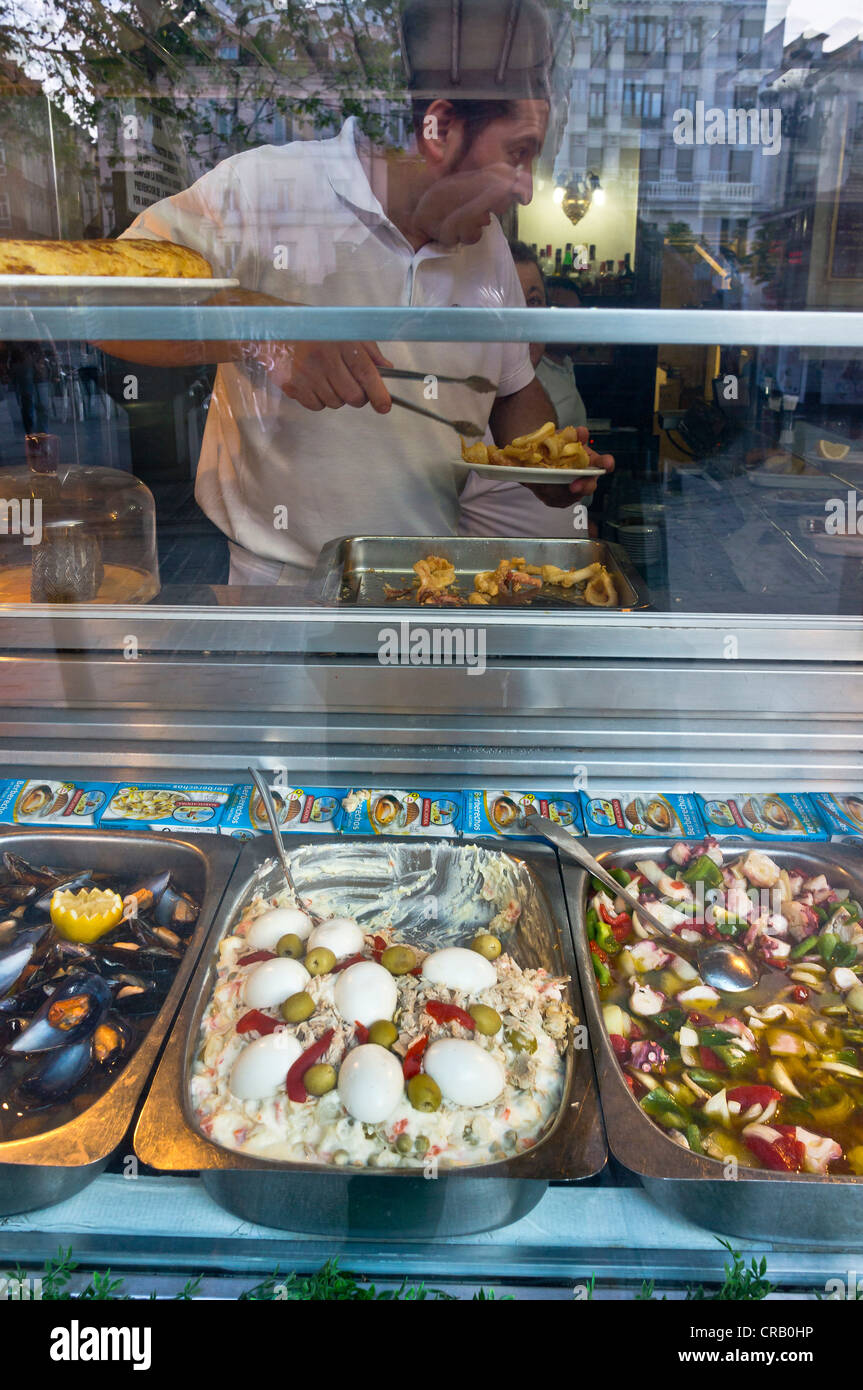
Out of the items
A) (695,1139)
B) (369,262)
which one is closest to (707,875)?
(695,1139)

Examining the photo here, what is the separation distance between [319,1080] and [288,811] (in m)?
0.65

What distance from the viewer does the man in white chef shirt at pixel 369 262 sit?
2717 millimetres

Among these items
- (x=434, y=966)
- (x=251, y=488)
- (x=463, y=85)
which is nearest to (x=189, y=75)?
(x=463, y=85)

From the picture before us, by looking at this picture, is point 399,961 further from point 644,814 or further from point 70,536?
point 70,536

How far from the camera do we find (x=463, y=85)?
2.69 metres

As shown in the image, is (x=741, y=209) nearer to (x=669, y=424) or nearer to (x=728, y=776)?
(x=669, y=424)

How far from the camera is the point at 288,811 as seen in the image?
1796mm

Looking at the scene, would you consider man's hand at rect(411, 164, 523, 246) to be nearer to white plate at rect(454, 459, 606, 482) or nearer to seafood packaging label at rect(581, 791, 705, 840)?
white plate at rect(454, 459, 606, 482)

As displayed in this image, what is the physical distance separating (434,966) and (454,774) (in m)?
0.51

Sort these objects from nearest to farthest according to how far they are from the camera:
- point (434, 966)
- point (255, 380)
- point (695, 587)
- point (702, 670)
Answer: point (434, 966) → point (702, 670) → point (695, 587) → point (255, 380)

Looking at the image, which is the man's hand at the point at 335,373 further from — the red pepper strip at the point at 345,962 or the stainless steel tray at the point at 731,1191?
the stainless steel tray at the point at 731,1191

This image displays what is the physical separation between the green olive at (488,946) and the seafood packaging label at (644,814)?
0.33 m

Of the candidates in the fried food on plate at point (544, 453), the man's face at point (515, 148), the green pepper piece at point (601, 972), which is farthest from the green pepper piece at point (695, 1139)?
the man's face at point (515, 148)

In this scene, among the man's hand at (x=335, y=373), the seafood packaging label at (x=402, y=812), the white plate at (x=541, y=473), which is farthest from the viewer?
the white plate at (x=541, y=473)
